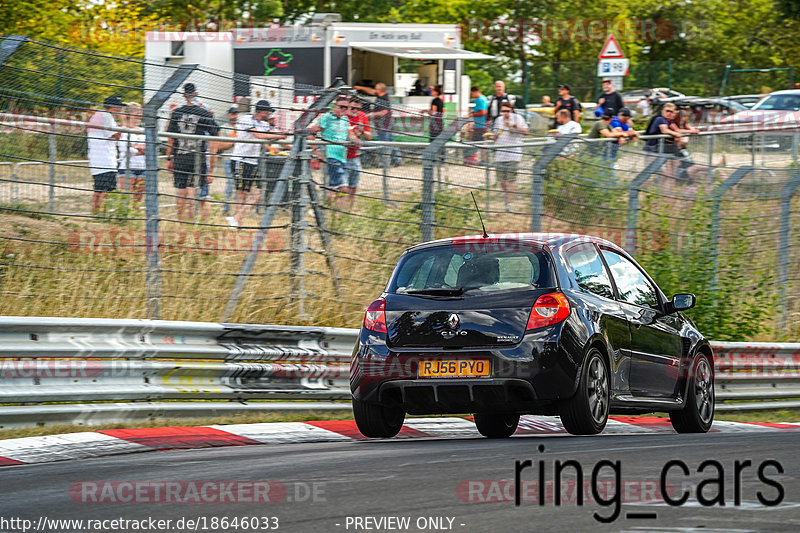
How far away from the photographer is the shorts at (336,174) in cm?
1364

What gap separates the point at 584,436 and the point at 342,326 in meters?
4.73

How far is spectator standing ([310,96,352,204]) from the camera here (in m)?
13.5

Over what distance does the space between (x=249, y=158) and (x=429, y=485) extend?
6.63 metres

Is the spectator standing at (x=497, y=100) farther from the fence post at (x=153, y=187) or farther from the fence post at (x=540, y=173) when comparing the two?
the fence post at (x=153, y=187)

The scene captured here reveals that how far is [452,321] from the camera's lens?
9.14m

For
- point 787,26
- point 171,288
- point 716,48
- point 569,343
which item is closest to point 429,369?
point 569,343

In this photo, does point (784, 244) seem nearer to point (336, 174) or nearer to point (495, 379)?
point (336, 174)

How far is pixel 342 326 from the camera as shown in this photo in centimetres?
1370

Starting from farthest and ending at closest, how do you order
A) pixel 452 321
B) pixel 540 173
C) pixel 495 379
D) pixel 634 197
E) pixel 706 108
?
pixel 706 108, pixel 634 197, pixel 540 173, pixel 452 321, pixel 495 379

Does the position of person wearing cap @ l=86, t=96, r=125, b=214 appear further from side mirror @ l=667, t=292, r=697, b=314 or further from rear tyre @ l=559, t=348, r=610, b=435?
side mirror @ l=667, t=292, r=697, b=314

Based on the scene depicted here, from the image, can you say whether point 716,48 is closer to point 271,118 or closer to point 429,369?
point 271,118

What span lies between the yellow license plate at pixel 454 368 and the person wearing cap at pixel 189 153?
3773mm

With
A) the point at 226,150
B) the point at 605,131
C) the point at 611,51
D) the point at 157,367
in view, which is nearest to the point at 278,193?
the point at 226,150

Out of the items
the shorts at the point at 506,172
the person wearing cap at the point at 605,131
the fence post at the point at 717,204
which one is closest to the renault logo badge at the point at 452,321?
the shorts at the point at 506,172
